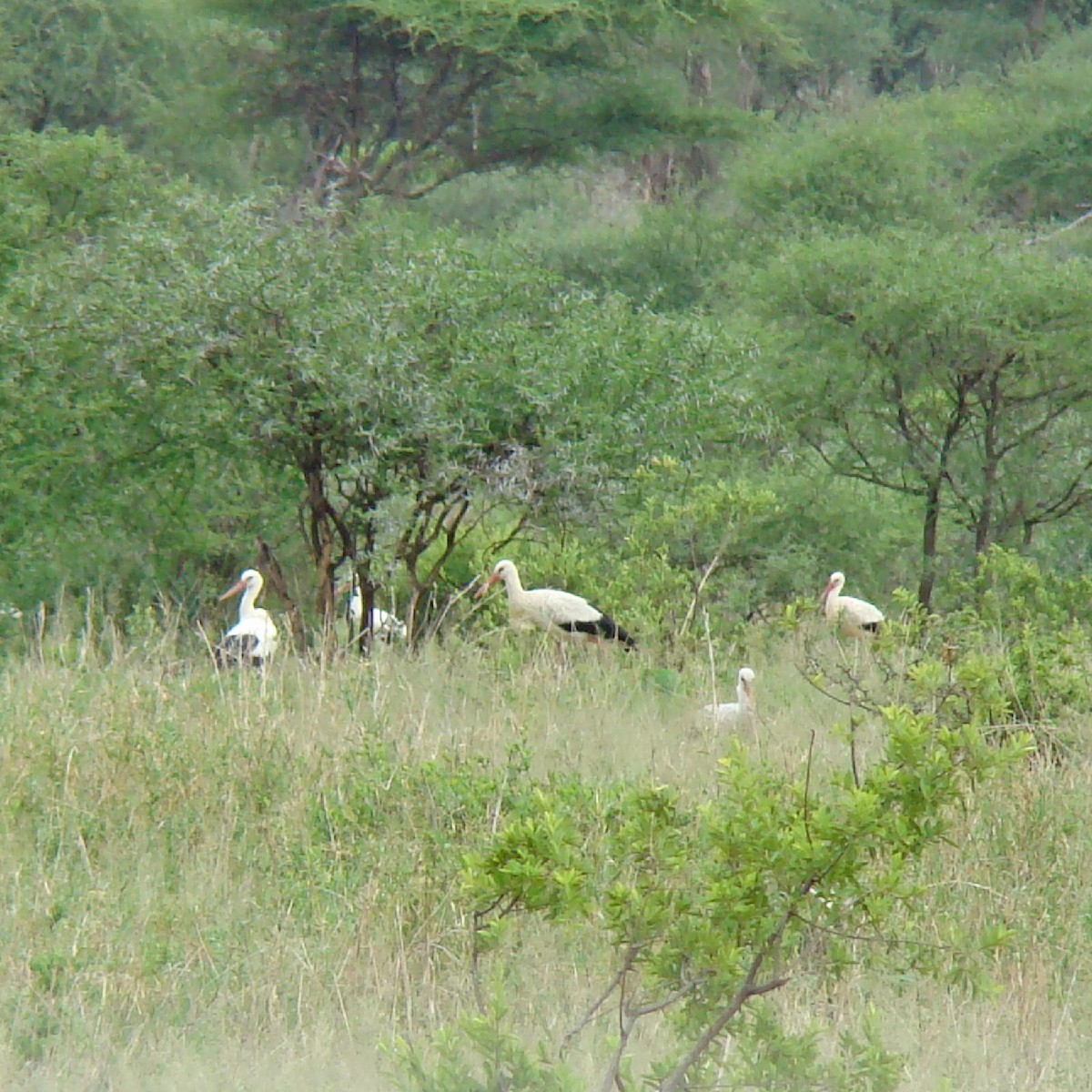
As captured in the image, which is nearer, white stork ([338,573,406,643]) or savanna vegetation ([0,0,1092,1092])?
savanna vegetation ([0,0,1092,1092])

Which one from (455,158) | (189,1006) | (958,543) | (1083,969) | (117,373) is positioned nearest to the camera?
(189,1006)

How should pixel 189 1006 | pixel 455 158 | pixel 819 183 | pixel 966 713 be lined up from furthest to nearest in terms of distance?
pixel 455 158 < pixel 819 183 < pixel 966 713 < pixel 189 1006

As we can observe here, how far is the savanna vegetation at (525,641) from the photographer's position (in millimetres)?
3355

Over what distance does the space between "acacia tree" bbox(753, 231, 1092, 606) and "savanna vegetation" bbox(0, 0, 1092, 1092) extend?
1.5 inches

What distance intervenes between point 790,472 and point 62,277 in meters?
5.08

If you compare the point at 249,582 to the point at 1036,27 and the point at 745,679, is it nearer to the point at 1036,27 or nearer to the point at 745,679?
the point at 745,679

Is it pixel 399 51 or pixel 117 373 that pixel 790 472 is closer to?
pixel 117 373

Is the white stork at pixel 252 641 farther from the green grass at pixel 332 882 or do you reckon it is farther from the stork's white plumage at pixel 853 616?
the stork's white plumage at pixel 853 616

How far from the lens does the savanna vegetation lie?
3.36 m

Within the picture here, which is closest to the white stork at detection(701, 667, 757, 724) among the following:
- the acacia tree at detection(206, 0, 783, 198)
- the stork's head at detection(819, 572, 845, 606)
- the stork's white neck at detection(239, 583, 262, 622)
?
the stork's head at detection(819, 572, 845, 606)

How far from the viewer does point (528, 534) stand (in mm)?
12180

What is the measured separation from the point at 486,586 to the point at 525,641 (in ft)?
1.18

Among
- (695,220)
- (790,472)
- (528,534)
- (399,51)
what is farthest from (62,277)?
(695,220)

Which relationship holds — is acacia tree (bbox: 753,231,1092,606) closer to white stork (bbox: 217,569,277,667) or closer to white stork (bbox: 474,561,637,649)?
white stork (bbox: 474,561,637,649)
